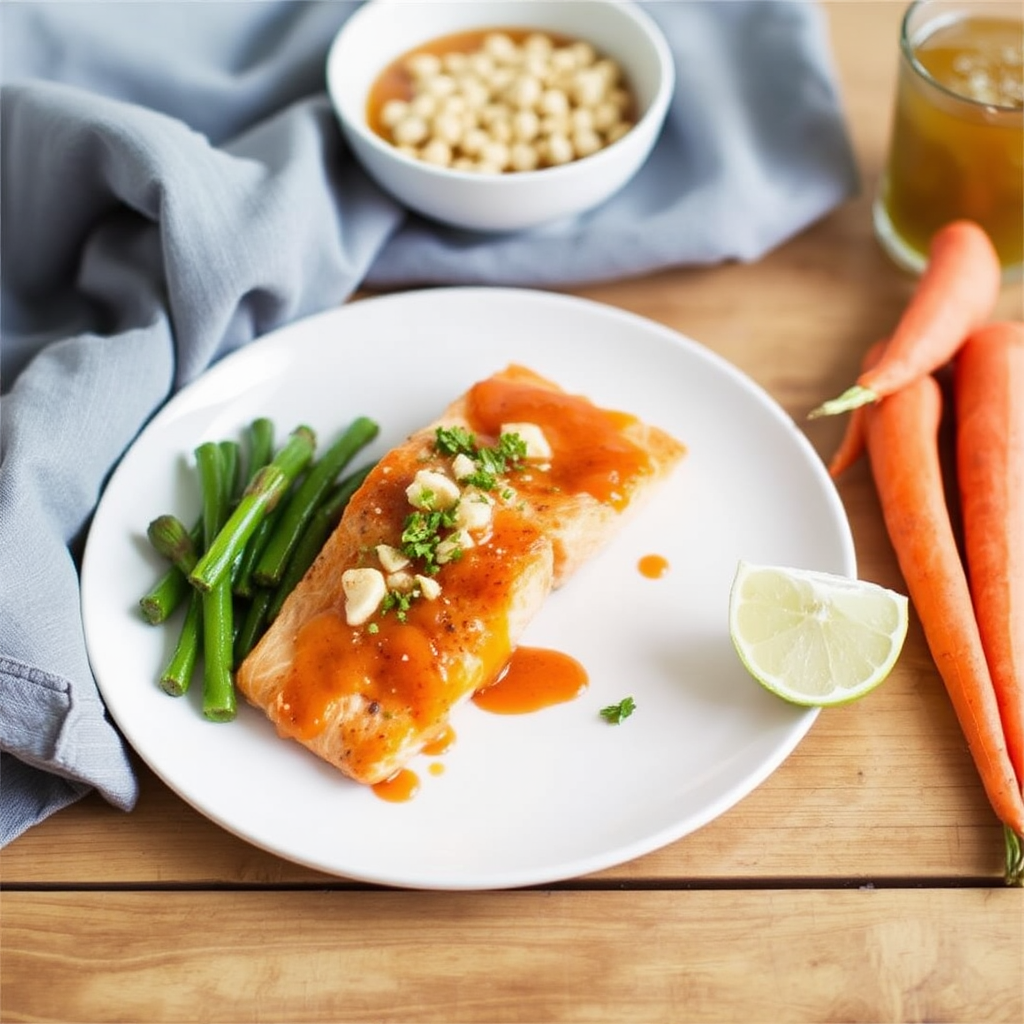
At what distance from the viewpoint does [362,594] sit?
10.8 feet

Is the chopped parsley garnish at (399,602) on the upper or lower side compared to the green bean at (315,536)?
upper

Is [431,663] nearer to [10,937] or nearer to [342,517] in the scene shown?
[342,517]

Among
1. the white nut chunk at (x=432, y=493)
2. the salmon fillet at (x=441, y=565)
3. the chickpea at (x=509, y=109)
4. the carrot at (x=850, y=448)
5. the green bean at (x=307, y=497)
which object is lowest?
the carrot at (x=850, y=448)

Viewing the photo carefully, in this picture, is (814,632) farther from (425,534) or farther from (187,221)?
(187,221)

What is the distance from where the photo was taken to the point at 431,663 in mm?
3238

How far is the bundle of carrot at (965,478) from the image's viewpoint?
337 centimetres

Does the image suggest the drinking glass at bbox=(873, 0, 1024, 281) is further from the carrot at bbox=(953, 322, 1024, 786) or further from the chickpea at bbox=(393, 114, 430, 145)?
the chickpea at bbox=(393, 114, 430, 145)

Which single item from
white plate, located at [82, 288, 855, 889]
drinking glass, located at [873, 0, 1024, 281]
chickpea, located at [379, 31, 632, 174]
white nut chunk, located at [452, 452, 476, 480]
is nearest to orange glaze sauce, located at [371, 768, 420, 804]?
white plate, located at [82, 288, 855, 889]

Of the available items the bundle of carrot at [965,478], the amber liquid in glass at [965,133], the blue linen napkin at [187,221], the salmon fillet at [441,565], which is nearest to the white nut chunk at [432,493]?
the salmon fillet at [441,565]

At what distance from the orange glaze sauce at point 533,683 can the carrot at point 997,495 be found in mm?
1182

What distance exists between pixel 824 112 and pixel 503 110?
1.30 m

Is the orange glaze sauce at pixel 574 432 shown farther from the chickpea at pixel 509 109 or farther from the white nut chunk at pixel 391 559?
the chickpea at pixel 509 109

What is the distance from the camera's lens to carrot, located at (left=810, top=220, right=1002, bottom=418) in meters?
4.08

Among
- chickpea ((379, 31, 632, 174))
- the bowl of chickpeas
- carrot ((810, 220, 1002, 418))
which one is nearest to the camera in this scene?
carrot ((810, 220, 1002, 418))
